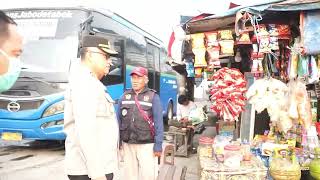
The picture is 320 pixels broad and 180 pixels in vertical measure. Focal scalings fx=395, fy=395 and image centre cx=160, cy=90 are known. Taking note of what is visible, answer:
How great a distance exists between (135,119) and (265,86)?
5.43ft

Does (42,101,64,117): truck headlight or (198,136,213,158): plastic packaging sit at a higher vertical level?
(42,101,64,117): truck headlight

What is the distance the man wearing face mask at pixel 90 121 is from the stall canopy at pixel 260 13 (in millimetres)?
1981

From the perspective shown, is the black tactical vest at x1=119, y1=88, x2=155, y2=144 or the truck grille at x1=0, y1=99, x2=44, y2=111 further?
the truck grille at x1=0, y1=99, x2=44, y2=111

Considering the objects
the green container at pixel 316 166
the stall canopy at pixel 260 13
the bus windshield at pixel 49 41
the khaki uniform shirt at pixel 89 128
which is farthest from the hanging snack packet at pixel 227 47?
the bus windshield at pixel 49 41

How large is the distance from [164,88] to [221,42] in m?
9.26

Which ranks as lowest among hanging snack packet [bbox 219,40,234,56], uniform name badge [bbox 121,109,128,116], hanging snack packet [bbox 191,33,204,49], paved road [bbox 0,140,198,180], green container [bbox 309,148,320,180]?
paved road [bbox 0,140,198,180]

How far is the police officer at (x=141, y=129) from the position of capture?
481cm

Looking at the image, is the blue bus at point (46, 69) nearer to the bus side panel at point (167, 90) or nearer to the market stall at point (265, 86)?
the market stall at point (265, 86)

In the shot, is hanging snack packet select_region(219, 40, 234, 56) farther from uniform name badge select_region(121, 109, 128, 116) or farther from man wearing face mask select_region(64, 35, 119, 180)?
man wearing face mask select_region(64, 35, 119, 180)

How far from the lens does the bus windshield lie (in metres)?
8.05

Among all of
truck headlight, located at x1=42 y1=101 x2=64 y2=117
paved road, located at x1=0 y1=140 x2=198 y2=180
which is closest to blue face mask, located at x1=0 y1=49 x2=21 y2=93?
paved road, located at x1=0 y1=140 x2=198 y2=180

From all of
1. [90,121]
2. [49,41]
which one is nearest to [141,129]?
[90,121]

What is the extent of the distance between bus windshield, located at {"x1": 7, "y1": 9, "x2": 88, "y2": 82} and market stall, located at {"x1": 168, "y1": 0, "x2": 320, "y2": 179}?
3489 mm

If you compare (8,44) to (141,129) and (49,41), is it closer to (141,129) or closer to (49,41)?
(141,129)
